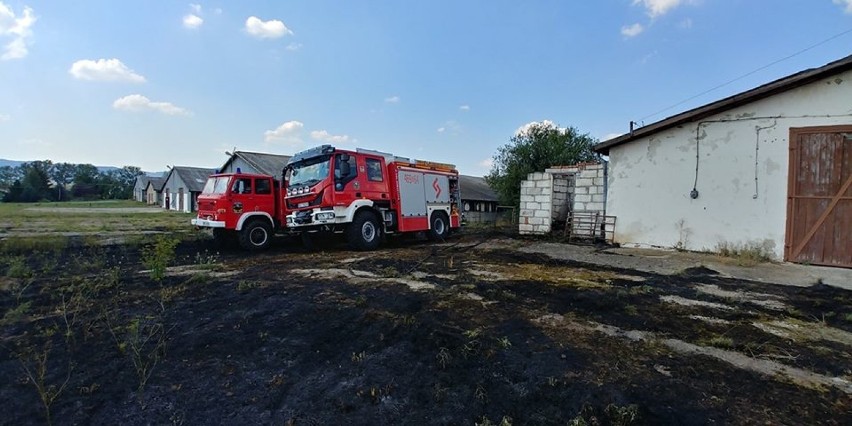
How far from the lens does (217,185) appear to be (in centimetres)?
1076

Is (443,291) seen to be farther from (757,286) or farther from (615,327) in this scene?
(757,286)

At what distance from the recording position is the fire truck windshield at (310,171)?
10016mm

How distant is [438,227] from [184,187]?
33688 mm

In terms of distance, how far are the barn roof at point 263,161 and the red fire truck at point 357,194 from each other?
17.0 metres

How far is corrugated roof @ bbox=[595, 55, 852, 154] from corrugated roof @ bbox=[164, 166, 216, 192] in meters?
36.4

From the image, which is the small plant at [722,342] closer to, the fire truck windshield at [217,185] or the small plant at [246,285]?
the small plant at [246,285]

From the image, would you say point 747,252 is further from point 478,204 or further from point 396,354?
point 478,204

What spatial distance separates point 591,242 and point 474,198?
18.1 m

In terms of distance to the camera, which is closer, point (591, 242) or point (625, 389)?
point (625, 389)

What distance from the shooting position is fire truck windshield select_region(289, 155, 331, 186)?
10.0 metres

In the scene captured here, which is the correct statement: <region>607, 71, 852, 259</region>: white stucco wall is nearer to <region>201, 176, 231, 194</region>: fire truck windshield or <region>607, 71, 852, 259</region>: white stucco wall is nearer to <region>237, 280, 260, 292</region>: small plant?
<region>237, 280, 260, 292</region>: small plant

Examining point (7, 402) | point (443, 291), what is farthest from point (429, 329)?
point (7, 402)

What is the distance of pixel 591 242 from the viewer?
11711mm

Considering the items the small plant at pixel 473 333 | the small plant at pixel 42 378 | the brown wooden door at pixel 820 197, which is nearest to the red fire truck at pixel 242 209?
the small plant at pixel 42 378
